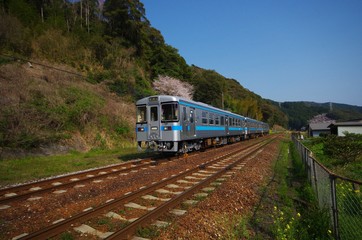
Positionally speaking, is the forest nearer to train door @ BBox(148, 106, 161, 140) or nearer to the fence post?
train door @ BBox(148, 106, 161, 140)

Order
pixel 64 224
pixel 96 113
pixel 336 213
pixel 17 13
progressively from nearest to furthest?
pixel 336 213, pixel 64 224, pixel 96 113, pixel 17 13

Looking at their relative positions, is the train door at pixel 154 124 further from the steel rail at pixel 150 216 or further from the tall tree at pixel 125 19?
the tall tree at pixel 125 19

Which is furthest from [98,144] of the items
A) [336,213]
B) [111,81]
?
[336,213]

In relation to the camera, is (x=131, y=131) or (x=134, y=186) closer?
(x=134, y=186)

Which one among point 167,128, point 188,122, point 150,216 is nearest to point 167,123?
point 167,128

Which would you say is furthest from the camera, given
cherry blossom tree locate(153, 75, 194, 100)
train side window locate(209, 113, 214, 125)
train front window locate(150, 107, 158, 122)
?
cherry blossom tree locate(153, 75, 194, 100)

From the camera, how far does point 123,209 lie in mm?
5688

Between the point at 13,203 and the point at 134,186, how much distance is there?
309 cm

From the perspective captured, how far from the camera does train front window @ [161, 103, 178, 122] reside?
508 inches

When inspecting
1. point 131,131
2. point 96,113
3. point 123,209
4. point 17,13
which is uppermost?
point 17,13

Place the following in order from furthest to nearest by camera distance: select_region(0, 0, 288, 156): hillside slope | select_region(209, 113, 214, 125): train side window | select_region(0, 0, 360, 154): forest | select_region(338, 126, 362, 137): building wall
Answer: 1. select_region(338, 126, 362, 137): building wall
2. select_region(209, 113, 214, 125): train side window
3. select_region(0, 0, 360, 154): forest
4. select_region(0, 0, 288, 156): hillside slope

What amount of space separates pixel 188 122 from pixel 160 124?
1718 millimetres

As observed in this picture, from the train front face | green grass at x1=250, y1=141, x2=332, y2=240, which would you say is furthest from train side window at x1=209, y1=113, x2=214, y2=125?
green grass at x1=250, y1=141, x2=332, y2=240

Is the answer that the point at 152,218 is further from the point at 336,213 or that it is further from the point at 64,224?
the point at 336,213
